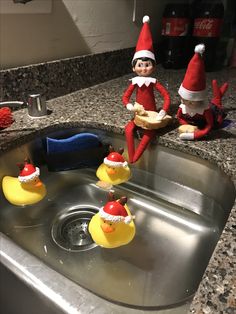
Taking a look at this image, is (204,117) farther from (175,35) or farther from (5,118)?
(175,35)

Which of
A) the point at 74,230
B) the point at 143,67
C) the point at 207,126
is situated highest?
the point at 143,67

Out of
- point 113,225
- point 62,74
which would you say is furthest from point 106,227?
point 62,74

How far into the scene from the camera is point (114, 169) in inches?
23.8

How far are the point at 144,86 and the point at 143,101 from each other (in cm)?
3

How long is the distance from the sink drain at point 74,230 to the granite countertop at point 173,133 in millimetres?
191

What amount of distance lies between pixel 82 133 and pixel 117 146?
90 mm

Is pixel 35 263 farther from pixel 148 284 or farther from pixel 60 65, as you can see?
pixel 60 65

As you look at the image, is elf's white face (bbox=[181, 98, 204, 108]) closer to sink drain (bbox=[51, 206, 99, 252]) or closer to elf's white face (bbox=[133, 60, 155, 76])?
elf's white face (bbox=[133, 60, 155, 76])

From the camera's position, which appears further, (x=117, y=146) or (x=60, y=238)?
(x=117, y=146)

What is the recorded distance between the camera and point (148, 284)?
478 mm

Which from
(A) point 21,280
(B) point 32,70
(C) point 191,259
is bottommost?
(C) point 191,259

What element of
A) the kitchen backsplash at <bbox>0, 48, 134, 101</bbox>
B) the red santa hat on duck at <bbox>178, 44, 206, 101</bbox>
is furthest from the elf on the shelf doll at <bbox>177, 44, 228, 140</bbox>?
the kitchen backsplash at <bbox>0, 48, 134, 101</bbox>

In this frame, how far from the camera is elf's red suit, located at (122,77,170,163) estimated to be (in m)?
0.59

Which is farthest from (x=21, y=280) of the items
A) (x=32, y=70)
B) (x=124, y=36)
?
(x=124, y=36)
